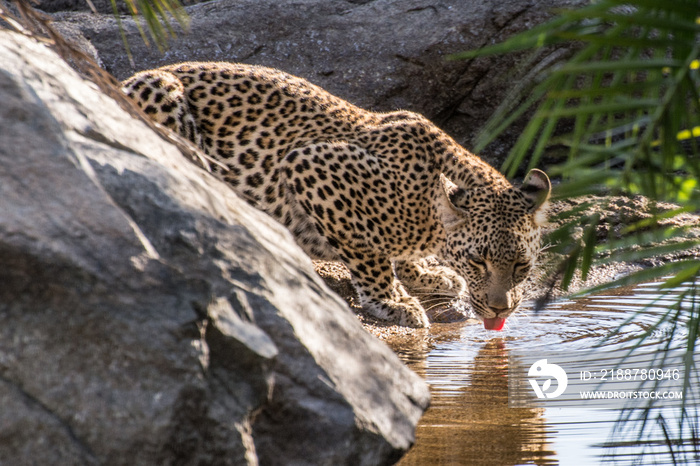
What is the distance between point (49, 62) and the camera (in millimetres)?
2424

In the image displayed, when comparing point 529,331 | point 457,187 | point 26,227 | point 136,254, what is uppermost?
point 26,227

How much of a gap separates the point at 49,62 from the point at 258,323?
1.04m

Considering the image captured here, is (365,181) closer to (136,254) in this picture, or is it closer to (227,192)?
(227,192)

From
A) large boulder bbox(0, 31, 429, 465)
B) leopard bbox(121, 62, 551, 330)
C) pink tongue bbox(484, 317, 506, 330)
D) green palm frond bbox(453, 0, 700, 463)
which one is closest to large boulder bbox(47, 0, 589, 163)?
leopard bbox(121, 62, 551, 330)

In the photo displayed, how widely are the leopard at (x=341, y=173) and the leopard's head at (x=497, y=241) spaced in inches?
0.7

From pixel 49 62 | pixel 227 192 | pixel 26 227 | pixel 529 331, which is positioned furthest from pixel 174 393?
pixel 529 331

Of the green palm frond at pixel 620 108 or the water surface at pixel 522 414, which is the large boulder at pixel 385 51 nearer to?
the water surface at pixel 522 414

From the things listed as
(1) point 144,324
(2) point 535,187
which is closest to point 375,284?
(2) point 535,187

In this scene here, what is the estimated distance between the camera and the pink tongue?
227 inches

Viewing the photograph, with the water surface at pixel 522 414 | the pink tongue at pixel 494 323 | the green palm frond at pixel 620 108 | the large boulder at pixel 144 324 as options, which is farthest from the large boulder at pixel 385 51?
the green palm frond at pixel 620 108

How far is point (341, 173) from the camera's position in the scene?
6.50 metres

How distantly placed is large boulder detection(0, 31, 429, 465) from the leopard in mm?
3826

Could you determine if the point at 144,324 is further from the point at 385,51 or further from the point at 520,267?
the point at 385,51

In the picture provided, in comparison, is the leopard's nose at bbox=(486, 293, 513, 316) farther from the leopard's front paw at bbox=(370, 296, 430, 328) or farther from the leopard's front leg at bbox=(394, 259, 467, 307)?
the leopard's front leg at bbox=(394, 259, 467, 307)
